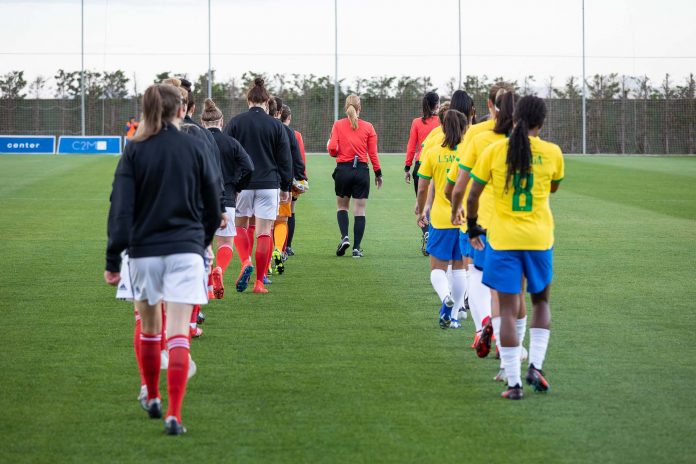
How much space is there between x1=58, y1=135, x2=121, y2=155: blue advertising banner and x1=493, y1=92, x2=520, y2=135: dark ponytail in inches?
1425

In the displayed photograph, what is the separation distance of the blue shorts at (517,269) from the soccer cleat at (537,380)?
1.78ft

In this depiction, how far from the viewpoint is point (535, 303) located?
6559 mm

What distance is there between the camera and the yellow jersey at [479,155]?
6621mm

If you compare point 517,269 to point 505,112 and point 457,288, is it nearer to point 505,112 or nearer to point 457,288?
point 505,112

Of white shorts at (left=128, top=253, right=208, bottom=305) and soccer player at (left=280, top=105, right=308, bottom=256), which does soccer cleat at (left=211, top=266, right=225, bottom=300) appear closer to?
soccer player at (left=280, top=105, right=308, bottom=256)

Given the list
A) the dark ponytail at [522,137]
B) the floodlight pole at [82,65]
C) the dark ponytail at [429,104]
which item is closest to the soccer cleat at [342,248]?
the dark ponytail at [429,104]

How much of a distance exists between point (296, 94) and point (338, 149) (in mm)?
33058

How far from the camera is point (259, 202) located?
1041 cm

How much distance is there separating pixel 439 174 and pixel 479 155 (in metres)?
1.84

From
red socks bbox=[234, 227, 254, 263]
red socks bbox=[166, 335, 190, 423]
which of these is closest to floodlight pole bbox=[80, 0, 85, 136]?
red socks bbox=[234, 227, 254, 263]

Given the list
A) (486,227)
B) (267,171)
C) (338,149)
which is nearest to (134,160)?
(486,227)

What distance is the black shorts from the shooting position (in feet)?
Result: 43.8

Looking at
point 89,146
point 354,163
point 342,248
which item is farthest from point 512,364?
point 89,146

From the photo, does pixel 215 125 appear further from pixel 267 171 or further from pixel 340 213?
pixel 340 213
